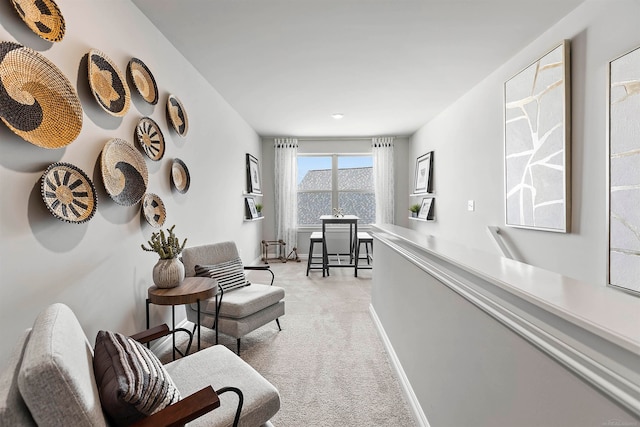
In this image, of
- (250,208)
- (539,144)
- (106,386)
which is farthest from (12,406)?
(250,208)

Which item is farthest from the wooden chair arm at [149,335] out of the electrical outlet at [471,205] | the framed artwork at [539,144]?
the electrical outlet at [471,205]

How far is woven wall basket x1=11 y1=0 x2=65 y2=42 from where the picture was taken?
4.12 feet

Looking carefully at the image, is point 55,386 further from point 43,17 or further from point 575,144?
point 575,144

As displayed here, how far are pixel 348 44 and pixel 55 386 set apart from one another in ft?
8.91

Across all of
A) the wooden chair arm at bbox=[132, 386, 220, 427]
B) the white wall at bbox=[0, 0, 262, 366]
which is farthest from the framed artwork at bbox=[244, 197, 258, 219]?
the wooden chair arm at bbox=[132, 386, 220, 427]

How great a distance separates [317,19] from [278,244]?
446cm

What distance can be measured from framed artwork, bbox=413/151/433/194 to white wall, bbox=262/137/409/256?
0.57 metres

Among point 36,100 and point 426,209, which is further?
point 426,209

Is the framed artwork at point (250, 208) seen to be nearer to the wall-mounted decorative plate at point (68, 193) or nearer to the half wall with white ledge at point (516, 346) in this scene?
the wall-mounted decorative plate at point (68, 193)

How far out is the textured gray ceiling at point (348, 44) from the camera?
2064mm

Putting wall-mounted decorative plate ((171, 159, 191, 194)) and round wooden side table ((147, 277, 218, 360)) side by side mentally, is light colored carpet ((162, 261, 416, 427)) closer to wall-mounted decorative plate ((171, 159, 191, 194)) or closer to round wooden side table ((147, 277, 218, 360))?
round wooden side table ((147, 277, 218, 360))

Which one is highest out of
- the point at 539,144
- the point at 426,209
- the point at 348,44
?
the point at 348,44

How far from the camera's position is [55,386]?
67 centimetres

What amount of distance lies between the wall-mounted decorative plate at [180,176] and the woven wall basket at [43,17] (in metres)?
1.18
